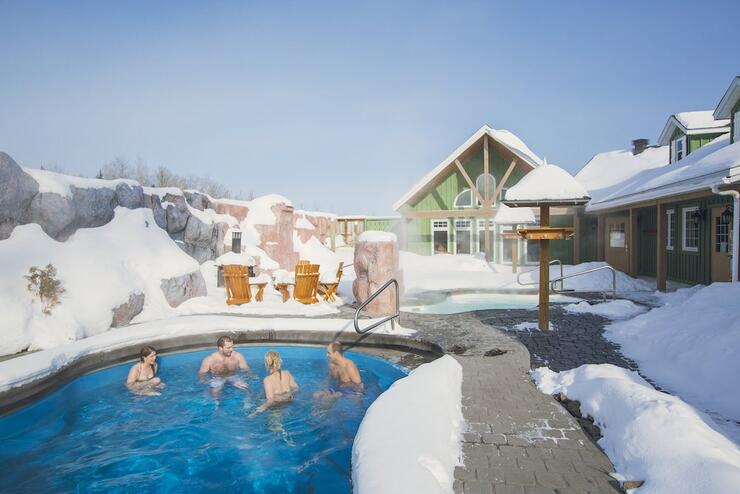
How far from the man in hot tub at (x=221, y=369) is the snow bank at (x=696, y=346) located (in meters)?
5.39

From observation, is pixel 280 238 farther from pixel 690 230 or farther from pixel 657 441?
pixel 657 441

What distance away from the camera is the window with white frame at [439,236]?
20844mm

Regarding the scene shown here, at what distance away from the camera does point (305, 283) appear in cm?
1030

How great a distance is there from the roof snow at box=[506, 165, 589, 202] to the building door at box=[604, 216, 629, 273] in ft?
Answer: 34.0

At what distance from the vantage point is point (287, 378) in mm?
6031

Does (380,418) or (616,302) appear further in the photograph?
(616,302)

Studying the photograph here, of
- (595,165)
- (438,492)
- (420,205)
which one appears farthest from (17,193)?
(595,165)

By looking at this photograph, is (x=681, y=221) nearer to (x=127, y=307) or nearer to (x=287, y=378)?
(x=287, y=378)

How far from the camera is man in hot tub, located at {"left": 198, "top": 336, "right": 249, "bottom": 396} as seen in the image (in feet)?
21.2

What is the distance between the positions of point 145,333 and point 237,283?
2.92 meters

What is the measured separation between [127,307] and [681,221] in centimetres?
1462

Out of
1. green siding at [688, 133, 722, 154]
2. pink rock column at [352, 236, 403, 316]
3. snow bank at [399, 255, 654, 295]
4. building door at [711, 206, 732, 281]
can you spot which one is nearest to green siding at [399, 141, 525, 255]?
snow bank at [399, 255, 654, 295]

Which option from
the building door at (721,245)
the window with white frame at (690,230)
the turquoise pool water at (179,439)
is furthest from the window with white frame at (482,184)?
the turquoise pool water at (179,439)

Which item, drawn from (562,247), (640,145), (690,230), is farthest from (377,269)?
(640,145)
